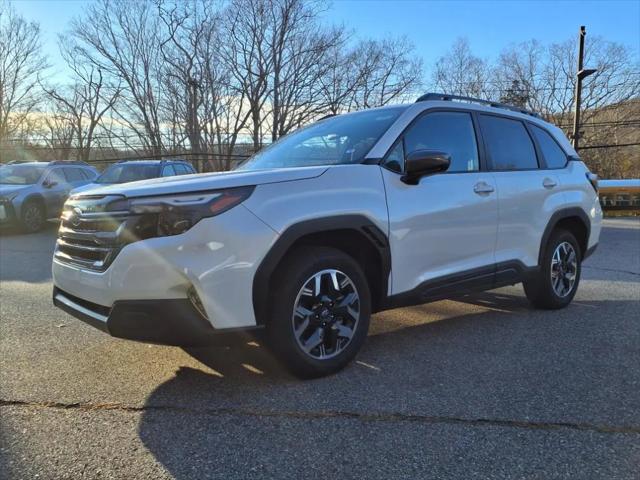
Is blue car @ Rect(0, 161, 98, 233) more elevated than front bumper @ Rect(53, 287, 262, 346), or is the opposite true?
blue car @ Rect(0, 161, 98, 233)

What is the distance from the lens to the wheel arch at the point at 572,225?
16.3ft

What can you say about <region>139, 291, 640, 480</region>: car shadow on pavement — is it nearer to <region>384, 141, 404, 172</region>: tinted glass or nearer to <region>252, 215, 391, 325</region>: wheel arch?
<region>252, 215, 391, 325</region>: wheel arch

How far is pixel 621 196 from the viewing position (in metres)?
18.6

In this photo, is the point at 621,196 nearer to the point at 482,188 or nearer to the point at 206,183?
the point at 482,188

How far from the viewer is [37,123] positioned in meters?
39.4

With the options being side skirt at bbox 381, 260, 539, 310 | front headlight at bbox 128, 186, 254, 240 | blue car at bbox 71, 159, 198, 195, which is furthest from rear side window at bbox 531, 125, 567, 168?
blue car at bbox 71, 159, 198, 195

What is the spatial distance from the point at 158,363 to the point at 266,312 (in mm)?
1111

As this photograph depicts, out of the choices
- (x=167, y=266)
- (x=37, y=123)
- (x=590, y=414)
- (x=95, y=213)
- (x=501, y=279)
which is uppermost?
(x=37, y=123)

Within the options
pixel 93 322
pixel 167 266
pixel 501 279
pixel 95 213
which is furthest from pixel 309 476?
pixel 501 279

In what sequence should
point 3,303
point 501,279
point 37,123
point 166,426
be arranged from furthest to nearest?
point 37,123 → point 3,303 → point 501,279 → point 166,426

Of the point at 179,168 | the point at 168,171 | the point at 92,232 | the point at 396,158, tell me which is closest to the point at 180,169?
the point at 179,168

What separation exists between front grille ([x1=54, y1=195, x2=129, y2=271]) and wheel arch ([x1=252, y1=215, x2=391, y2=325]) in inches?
32.7

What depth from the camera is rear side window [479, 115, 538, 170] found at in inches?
180

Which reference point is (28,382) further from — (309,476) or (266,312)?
(309,476)
